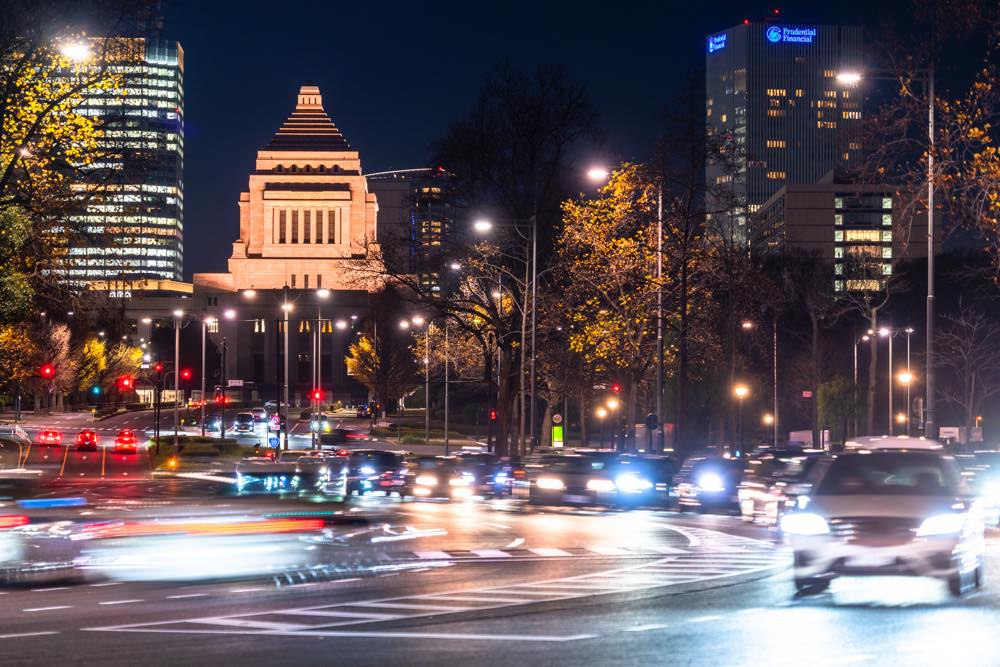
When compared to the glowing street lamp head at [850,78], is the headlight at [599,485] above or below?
below

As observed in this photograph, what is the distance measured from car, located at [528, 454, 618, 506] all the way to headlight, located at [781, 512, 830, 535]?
2038cm

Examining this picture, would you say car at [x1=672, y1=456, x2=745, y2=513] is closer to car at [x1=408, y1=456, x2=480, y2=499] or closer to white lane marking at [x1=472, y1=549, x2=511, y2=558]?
car at [x1=408, y1=456, x2=480, y2=499]

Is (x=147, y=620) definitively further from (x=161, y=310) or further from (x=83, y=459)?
(x=161, y=310)

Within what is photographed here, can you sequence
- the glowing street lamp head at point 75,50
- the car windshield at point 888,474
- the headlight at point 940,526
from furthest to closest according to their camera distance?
the glowing street lamp head at point 75,50 < the car windshield at point 888,474 < the headlight at point 940,526

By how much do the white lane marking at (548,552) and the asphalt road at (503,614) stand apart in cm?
6

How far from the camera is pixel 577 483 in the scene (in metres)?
36.8

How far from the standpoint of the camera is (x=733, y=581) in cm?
1823

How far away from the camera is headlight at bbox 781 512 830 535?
15.8 meters

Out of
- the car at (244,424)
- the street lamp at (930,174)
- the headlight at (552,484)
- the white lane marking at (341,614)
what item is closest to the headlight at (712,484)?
the headlight at (552,484)

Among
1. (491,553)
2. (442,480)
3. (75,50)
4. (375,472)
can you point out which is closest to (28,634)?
(491,553)

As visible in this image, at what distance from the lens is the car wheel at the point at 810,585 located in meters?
16.0

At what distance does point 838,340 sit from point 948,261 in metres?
13.1

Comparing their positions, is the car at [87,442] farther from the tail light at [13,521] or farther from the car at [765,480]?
the tail light at [13,521]

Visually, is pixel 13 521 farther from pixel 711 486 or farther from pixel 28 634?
pixel 711 486
